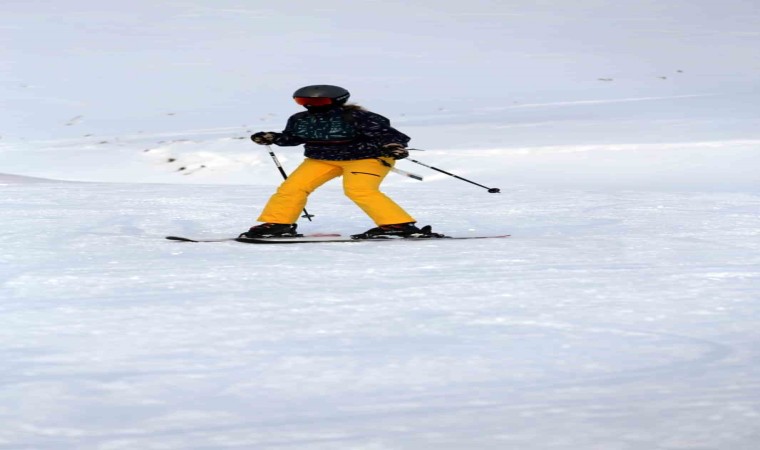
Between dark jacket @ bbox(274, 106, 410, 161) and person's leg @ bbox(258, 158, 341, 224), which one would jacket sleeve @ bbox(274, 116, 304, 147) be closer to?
dark jacket @ bbox(274, 106, 410, 161)

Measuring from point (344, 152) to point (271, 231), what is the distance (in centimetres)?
57

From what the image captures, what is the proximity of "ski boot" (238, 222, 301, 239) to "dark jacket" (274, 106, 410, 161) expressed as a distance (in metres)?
0.42

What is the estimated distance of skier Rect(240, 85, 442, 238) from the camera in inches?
283

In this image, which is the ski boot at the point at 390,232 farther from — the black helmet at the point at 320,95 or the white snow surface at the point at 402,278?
the black helmet at the point at 320,95

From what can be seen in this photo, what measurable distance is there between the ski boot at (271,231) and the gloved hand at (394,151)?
2.14ft

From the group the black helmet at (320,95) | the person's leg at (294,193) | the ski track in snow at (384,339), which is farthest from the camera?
the person's leg at (294,193)

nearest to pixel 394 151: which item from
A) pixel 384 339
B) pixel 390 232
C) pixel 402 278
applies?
pixel 390 232

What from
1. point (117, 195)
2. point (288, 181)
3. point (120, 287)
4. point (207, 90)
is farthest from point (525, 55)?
point (120, 287)

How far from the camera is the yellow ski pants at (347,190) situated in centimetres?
720

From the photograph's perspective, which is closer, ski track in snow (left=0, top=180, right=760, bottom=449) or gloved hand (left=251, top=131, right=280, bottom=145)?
ski track in snow (left=0, top=180, right=760, bottom=449)

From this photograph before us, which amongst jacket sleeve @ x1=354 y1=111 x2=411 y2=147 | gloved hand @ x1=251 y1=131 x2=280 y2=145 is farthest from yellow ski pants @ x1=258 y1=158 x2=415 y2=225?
gloved hand @ x1=251 y1=131 x2=280 y2=145

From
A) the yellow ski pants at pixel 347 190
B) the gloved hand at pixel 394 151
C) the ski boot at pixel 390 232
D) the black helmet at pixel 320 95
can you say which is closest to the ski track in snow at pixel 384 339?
the ski boot at pixel 390 232

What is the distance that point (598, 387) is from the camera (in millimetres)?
3846

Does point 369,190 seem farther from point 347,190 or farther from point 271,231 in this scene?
point 271,231
